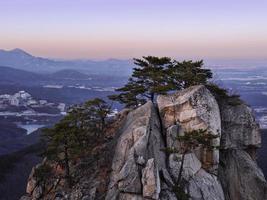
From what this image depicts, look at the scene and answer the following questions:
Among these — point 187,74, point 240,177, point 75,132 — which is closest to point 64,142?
point 75,132

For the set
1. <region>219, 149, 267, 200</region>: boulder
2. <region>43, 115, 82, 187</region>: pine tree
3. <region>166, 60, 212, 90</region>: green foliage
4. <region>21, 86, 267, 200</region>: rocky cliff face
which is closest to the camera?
<region>21, 86, 267, 200</region>: rocky cliff face

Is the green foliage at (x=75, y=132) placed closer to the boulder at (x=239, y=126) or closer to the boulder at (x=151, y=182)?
the boulder at (x=151, y=182)

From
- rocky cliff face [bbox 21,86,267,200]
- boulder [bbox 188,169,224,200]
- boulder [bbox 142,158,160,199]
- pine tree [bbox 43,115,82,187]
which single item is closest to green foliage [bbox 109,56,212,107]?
rocky cliff face [bbox 21,86,267,200]

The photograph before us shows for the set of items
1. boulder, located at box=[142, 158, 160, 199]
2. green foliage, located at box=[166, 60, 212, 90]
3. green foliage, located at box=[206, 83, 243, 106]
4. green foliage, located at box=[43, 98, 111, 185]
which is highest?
green foliage, located at box=[166, 60, 212, 90]

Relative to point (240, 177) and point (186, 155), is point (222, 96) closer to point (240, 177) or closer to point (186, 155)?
point (240, 177)

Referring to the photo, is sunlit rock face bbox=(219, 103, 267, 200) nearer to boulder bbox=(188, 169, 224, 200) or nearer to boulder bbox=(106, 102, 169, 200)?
boulder bbox=(188, 169, 224, 200)

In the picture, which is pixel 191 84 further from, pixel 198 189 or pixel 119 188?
pixel 119 188

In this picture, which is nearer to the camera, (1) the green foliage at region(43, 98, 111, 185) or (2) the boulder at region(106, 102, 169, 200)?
(2) the boulder at region(106, 102, 169, 200)

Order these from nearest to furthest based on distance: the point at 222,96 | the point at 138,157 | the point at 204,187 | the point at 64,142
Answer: the point at 138,157, the point at 204,187, the point at 64,142, the point at 222,96

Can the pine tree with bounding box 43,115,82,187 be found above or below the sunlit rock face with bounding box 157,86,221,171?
below
